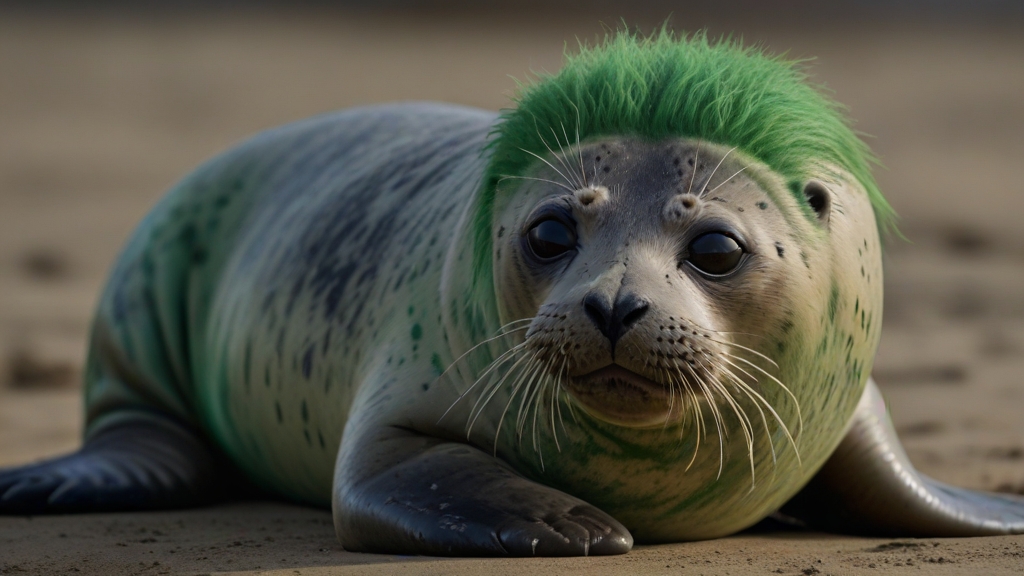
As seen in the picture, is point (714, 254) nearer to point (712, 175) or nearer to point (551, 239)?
point (712, 175)

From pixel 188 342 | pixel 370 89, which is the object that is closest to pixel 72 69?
pixel 370 89

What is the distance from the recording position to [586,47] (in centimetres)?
356

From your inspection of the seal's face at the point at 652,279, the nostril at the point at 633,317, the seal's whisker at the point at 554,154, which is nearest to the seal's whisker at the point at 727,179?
the seal's face at the point at 652,279

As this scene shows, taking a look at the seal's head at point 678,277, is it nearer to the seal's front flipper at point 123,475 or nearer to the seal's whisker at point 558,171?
the seal's whisker at point 558,171

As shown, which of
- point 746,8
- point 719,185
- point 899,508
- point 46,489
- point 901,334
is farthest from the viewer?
point 746,8

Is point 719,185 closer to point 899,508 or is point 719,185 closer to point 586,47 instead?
point 586,47

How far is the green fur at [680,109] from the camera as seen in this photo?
3227mm

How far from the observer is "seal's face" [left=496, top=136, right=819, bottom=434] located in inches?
114

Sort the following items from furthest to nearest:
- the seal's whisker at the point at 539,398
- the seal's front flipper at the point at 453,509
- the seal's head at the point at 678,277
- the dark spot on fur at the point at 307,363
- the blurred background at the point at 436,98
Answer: the blurred background at the point at 436,98 → the dark spot on fur at the point at 307,363 → the seal's whisker at the point at 539,398 → the seal's front flipper at the point at 453,509 → the seal's head at the point at 678,277

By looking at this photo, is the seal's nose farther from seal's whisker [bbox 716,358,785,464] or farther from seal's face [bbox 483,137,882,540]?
seal's whisker [bbox 716,358,785,464]

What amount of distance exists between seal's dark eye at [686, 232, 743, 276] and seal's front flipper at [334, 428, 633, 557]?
604mm

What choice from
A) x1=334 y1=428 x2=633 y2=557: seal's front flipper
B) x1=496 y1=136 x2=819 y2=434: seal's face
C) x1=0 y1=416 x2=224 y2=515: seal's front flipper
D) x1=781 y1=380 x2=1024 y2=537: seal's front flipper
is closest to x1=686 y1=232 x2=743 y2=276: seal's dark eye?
x1=496 y1=136 x2=819 y2=434: seal's face

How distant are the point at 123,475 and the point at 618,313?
2.10 m

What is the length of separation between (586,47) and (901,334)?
4.35 m
